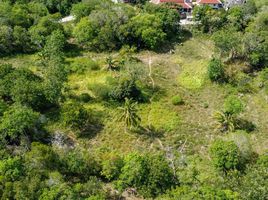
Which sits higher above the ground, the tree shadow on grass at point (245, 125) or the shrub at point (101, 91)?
the shrub at point (101, 91)

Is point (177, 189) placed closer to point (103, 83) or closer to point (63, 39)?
point (103, 83)

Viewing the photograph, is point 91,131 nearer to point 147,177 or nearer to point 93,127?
point 93,127

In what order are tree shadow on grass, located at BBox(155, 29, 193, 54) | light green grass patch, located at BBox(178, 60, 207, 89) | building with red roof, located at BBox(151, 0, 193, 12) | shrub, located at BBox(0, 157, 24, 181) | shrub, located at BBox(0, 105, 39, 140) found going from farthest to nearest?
building with red roof, located at BBox(151, 0, 193, 12) → tree shadow on grass, located at BBox(155, 29, 193, 54) → light green grass patch, located at BBox(178, 60, 207, 89) → shrub, located at BBox(0, 105, 39, 140) → shrub, located at BBox(0, 157, 24, 181)

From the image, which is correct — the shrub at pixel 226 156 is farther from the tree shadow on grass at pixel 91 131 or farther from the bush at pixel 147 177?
the tree shadow on grass at pixel 91 131

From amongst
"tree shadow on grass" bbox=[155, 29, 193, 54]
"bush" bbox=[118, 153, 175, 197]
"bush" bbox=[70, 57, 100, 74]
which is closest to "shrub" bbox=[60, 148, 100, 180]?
"bush" bbox=[118, 153, 175, 197]

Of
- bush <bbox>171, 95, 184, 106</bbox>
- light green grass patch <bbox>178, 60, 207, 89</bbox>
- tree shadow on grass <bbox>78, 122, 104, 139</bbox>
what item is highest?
light green grass patch <bbox>178, 60, 207, 89</bbox>

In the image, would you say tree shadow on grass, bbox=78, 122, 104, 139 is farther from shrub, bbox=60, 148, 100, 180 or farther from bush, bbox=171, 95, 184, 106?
bush, bbox=171, 95, 184, 106

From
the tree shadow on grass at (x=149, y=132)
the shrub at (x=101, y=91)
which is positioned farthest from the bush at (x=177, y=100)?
the shrub at (x=101, y=91)
